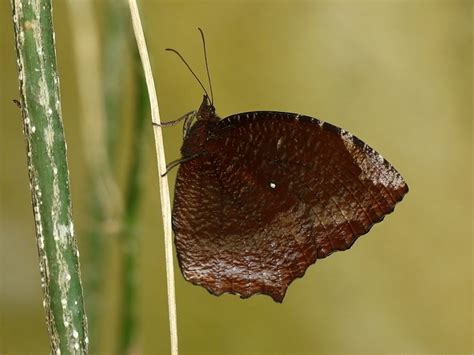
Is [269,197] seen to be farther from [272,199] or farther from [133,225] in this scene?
[133,225]

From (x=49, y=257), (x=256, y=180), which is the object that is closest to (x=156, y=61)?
(x=256, y=180)

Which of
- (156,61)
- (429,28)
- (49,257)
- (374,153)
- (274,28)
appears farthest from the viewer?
(429,28)

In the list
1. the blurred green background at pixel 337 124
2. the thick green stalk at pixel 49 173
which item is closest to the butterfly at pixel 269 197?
the thick green stalk at pixel 49 173

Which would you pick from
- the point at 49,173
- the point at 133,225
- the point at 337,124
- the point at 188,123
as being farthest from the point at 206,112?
the point at 337,124

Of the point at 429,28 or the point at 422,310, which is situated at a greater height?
the point at 429,28

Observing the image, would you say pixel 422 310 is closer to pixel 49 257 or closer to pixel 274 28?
pixel 274 28

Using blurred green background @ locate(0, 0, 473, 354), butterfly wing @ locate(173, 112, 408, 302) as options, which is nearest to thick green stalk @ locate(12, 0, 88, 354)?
butterfly wing @ locate(173, 112, 408, 302)

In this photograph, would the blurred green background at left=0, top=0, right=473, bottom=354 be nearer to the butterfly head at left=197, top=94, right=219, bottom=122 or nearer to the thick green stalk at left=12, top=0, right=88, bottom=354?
the butterfly head at left=197, top=94, right=219, bottom=122
